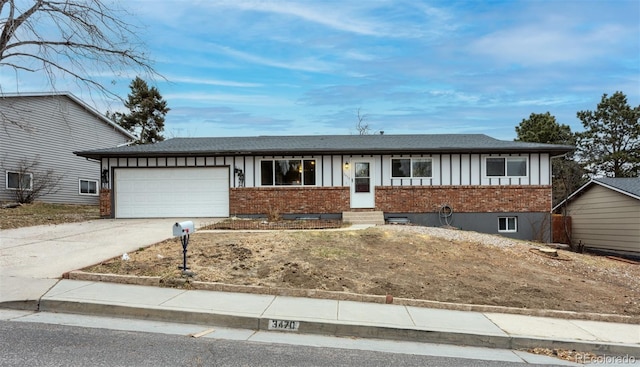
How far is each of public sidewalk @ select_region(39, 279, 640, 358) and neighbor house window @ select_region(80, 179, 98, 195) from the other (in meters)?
20.8

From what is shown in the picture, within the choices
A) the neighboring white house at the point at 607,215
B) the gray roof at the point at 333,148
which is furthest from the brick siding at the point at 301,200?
the neighboring white house at the point at 607,215

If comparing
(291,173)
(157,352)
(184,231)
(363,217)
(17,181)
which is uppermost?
(291,173)

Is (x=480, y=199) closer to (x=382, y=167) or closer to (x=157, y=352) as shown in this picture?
(x=382, y=167)

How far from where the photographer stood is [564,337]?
532 cm

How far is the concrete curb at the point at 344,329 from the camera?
5.15 m

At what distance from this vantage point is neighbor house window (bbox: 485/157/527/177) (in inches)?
645

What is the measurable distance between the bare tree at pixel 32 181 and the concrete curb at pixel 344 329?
18112 millimetres

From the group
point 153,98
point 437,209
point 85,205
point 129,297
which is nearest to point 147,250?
point 129,297

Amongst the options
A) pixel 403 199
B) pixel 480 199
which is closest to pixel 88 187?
pixel 403 199

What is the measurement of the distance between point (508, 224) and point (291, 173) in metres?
9.01

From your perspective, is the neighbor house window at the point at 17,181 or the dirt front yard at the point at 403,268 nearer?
the dirt front yard at the point at 403,268

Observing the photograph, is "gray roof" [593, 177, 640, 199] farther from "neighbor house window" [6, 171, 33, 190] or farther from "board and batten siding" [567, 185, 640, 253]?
"neighbor house window" [6, 171, 33, 190]

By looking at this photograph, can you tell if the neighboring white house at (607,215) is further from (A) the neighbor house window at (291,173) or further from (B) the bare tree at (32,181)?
(B) the bare tree at (32,181)

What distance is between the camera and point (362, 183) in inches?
654
